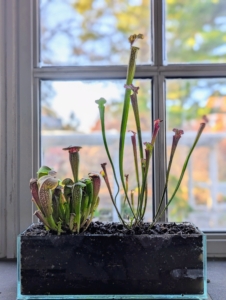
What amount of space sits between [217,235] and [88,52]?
61 cm

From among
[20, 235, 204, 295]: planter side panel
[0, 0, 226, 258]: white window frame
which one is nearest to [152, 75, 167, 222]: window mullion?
[0, 0, 226, 258]: white window frame

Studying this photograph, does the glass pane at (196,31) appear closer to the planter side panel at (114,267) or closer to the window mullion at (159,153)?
the window mullion at (159,153)

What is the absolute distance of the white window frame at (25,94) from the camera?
0.82 meters

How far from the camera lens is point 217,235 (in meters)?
0.83

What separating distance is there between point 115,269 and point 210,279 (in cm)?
25

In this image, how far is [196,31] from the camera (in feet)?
2.88

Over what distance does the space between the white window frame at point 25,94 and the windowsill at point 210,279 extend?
32 mm

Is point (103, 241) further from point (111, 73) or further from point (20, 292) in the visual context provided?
point (111, 73)

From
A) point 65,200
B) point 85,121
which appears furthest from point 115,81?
point 65,200

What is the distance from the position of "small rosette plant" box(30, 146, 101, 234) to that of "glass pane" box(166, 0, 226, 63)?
45 centimetres

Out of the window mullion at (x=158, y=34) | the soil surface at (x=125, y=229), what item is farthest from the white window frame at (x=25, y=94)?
the soil surface at (x=125, y=229)

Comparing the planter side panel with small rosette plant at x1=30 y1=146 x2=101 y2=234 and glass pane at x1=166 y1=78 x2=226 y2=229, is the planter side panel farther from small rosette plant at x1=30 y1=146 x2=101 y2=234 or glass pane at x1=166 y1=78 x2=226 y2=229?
glass pane at x1=166 y1=78 x2=226 y2=229

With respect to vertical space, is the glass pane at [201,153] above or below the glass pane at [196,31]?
below

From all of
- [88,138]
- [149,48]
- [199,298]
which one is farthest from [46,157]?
[199,298]
